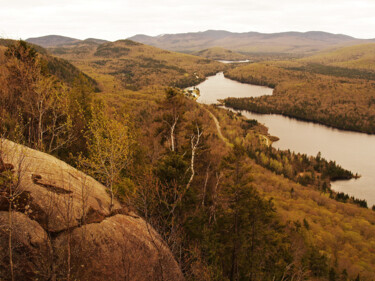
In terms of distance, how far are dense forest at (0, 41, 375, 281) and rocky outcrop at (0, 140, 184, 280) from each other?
36 centimetres

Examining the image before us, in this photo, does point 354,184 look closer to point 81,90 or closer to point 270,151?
point 270,151

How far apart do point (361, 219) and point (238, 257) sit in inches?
2306

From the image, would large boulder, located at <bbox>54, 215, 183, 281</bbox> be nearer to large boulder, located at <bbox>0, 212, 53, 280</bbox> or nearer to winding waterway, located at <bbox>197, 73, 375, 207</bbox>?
large boulder, located at <bbox>0, 212, 53, 280</bbox>

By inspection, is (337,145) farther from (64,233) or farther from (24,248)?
(24,248)

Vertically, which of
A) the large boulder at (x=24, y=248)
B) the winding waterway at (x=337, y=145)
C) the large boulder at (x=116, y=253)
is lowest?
the winding waterway at (x=337, y=145)

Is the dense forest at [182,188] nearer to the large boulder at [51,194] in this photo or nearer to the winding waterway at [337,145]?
the large boulder at [51,194]

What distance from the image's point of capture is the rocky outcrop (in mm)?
8469

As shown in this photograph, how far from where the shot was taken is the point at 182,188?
19.9 meters

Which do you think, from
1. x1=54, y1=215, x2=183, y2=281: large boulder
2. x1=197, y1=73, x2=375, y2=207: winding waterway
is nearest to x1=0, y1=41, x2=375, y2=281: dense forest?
x1=54, y1=215, x2=183, y2=281: large boulder

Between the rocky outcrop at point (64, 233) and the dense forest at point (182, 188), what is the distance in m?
0.36

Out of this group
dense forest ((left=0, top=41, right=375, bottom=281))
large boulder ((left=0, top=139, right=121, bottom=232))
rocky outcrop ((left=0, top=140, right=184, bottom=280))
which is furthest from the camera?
dense forest ((left=0, top=41, right=375, bottom=281))

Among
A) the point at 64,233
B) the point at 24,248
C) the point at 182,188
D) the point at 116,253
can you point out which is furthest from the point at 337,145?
the point at 24,248

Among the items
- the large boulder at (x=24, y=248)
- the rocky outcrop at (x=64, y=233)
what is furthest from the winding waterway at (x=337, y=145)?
the large boulder at (x=24, y=248)

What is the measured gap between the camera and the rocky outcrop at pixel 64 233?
Answer: 333 inches
